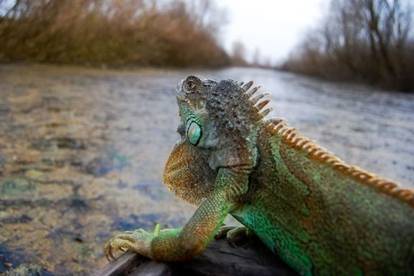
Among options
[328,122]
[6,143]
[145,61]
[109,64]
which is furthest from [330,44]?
[6,143]

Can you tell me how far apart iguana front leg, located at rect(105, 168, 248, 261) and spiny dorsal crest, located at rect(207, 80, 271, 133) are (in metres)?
0.21

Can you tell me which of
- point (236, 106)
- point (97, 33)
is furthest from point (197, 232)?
point (97, 33)

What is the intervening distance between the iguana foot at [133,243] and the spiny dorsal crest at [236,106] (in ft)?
1.89

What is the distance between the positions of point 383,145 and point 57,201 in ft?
20.9

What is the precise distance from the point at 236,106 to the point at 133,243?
73cm

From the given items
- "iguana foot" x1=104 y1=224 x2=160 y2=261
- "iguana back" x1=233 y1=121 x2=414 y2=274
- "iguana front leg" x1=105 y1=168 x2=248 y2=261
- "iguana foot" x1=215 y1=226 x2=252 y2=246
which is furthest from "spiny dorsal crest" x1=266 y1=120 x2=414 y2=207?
"iguana foot" x1=104 y1=224 x2=160 y2=261

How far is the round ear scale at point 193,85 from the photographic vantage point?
2.18m

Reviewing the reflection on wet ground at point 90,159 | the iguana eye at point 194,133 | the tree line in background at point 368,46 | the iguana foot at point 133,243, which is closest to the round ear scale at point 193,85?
the iguana eye at point 194,133

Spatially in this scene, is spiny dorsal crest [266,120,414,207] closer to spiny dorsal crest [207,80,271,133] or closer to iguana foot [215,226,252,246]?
spiny dorsal crest [207,80,271,133]

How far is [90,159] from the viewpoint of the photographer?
221 inches

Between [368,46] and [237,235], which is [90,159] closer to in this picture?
[237,235]

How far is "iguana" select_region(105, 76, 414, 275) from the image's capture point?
1677 mm

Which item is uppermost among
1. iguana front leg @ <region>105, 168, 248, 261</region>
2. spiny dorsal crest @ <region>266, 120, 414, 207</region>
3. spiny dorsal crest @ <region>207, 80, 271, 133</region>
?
spiny dorsal crest @ <region>207, 80, 271, 133</region>

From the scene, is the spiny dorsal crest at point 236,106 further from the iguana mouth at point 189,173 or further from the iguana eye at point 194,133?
the iguana mouth at point 189,173
